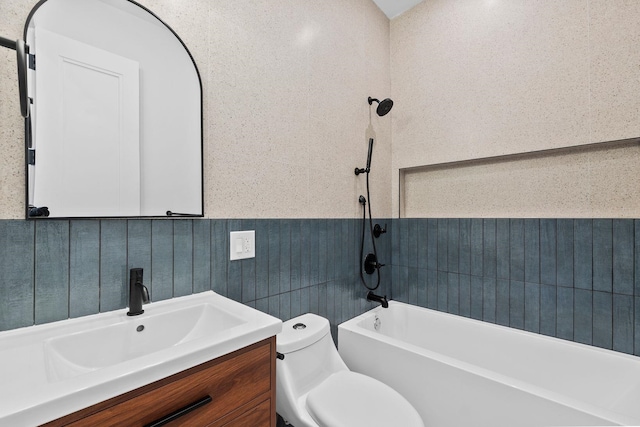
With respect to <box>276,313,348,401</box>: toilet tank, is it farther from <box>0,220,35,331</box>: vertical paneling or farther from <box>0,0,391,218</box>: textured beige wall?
<box>0,220,35,331</box>: vertical paneling

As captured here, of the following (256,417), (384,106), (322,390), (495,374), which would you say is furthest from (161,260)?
(384,106)

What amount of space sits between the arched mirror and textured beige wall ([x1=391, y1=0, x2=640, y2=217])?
174cm

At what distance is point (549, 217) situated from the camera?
1.73 metres

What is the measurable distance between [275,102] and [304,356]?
4.36 ft

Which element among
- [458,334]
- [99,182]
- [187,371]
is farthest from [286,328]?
[458,334]

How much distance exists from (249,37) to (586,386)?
99.2 inches

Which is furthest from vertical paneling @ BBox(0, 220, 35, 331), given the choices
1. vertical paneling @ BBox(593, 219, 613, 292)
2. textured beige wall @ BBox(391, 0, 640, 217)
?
vertical paneling @ BBox(593, 219, 613, 292)

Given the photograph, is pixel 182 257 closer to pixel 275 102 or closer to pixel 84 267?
pixel 84 267

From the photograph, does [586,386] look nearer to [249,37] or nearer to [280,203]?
[280,203]

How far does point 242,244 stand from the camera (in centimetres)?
135

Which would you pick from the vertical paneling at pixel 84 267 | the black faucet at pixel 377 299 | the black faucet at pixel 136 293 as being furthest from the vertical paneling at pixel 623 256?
the vertical paneling at pixel 84 267

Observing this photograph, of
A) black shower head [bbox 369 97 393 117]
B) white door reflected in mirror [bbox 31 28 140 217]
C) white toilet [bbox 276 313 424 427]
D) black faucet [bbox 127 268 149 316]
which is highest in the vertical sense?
black shower head [bbox 369 97 393 117]

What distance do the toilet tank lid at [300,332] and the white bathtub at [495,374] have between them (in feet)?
1.15

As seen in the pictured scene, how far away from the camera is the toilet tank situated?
1318mm
